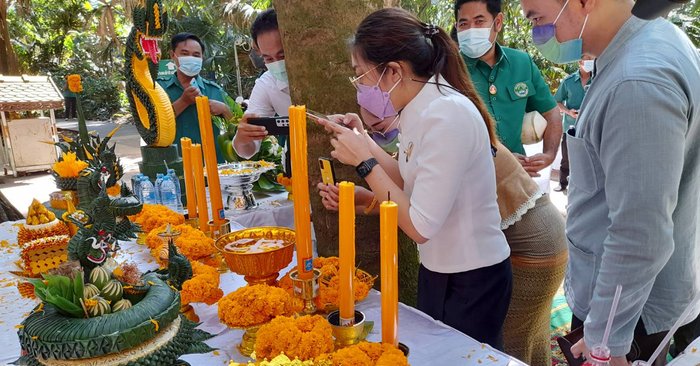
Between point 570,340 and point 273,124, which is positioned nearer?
point 570,340

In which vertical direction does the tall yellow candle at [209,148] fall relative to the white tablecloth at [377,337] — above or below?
above

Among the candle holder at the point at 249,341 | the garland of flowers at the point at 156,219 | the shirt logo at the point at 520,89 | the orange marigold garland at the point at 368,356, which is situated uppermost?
the shirt logo at the point at 520,89

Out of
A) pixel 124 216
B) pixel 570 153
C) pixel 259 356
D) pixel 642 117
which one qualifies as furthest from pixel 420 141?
pixel 124 216

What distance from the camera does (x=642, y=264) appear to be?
91 cm

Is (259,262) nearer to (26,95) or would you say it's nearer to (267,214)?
(267,214)

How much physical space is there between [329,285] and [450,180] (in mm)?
383

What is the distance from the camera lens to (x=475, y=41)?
7.97ft

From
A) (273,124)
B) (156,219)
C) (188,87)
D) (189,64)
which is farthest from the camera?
(189,64)

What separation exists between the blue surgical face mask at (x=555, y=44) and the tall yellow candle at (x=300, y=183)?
2.01ft

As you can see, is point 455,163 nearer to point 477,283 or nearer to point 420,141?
point 420,141

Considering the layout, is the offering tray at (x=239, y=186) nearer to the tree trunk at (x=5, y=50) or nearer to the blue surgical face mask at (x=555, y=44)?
the blue surgical face mask at (x=555, y=44)

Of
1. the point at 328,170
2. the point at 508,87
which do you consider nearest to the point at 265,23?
the point at 508,87

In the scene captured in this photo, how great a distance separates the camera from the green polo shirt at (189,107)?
318 cm

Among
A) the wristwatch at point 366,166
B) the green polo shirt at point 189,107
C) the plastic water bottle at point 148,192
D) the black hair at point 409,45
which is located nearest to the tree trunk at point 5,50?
the green polo shirt at point 189,107
